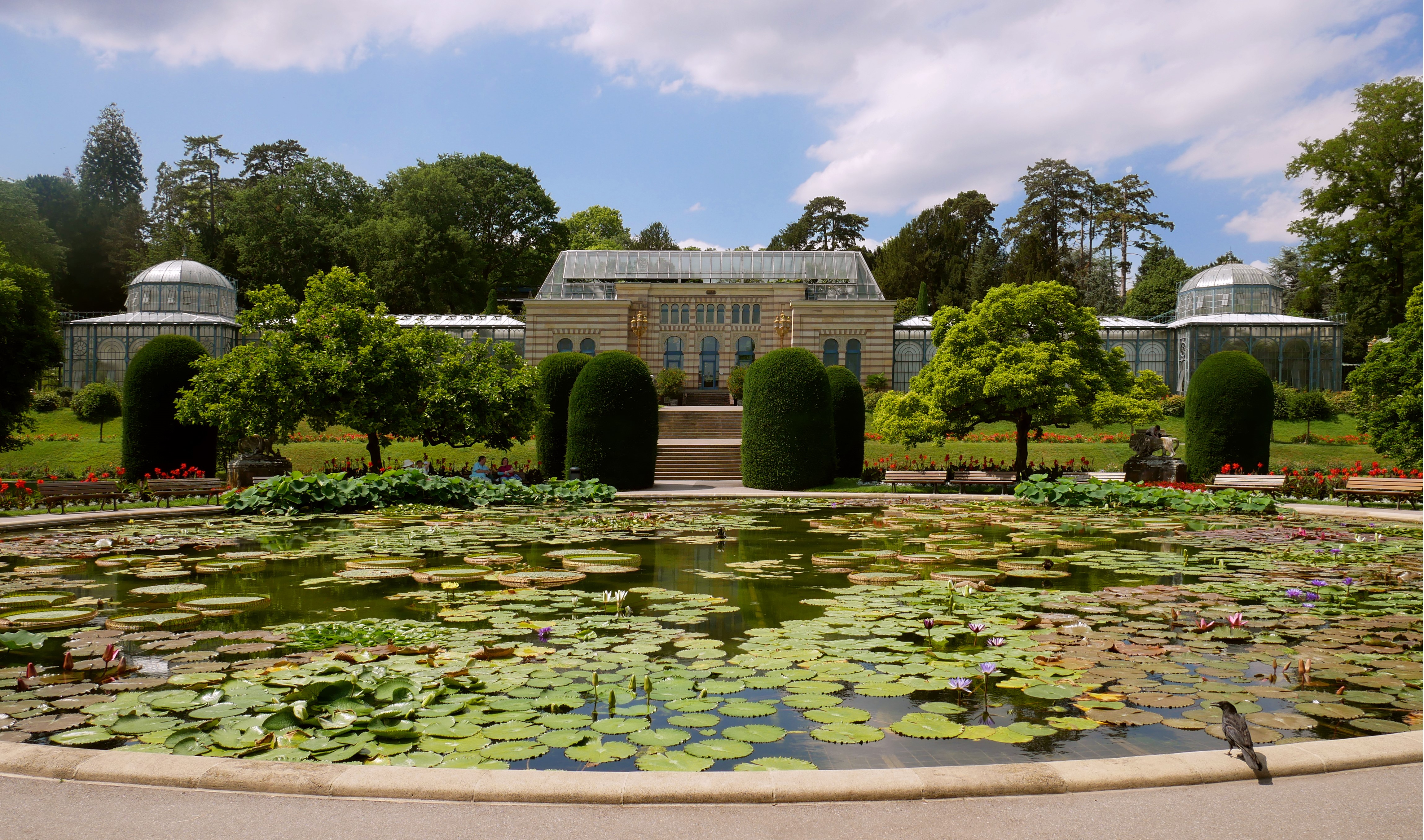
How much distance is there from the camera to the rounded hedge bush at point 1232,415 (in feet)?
63.7

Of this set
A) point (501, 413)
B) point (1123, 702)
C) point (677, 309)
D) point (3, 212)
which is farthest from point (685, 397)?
point (1123, 702)

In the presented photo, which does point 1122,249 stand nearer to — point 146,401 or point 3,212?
point 146,401

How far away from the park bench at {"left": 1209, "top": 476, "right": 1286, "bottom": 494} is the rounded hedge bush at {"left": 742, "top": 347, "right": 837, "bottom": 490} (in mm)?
8394

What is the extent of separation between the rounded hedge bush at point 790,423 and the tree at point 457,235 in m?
35.5

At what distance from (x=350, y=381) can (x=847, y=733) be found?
16.1 metres

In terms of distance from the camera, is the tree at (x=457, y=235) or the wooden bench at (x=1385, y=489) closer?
the wooden bench at (x=1385, y=489)

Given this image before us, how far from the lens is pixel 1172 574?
844 centimetres

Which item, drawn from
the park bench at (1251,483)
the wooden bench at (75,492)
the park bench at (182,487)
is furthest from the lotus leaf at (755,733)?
the park bench at (1251,483)

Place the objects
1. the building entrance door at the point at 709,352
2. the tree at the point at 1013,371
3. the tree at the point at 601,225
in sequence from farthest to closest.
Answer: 1. the tree at the point at 601,225
2. the building entrance door at the point at 709,352
3. the tree at the point at 1013,371

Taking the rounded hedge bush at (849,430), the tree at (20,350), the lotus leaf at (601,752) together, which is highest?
the tree at (20,350)

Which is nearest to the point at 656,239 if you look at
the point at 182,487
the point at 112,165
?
the point at 112,165

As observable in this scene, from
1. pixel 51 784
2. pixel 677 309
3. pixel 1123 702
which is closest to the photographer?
pixel 51 784

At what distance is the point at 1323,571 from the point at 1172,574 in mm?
1644

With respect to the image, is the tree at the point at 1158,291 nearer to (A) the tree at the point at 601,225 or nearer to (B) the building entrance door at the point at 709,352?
(B) the building entrance door at the point at 709,352
